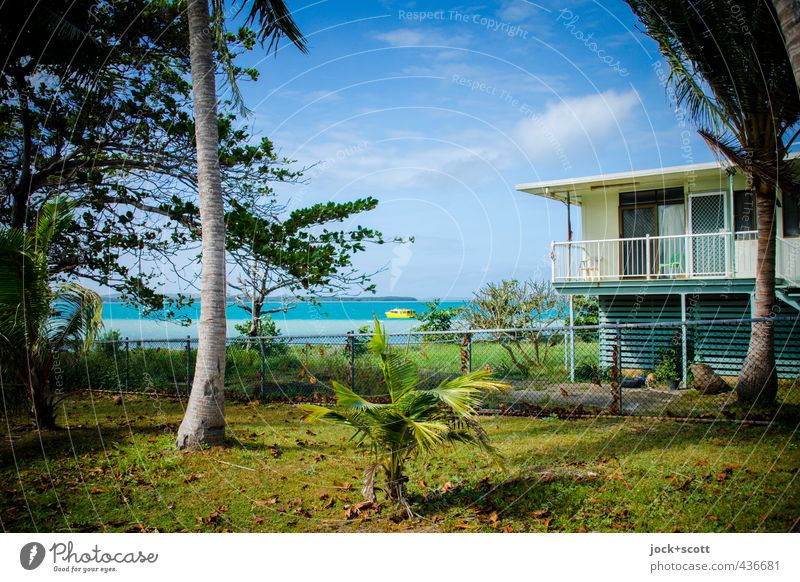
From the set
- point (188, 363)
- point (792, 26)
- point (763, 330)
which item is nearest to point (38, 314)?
point (188, 363)

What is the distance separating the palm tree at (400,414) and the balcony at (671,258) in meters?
7.01

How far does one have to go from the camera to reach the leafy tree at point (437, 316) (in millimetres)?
11008

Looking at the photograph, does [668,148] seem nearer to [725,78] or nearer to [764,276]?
[725,78]

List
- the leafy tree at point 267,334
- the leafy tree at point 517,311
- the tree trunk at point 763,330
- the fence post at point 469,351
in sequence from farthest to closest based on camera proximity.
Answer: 1. the leafy tree at point 517,311
2. the leafy tree at point 267,334
3. the fence post at point 469,351
4. the tree trunk at point 763,330

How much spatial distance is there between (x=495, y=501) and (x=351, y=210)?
17.4 feet

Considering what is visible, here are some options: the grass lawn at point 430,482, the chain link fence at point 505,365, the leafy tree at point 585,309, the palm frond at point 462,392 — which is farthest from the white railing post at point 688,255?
the palm frond at point 462,392

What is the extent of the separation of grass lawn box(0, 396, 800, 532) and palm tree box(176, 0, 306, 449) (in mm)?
313

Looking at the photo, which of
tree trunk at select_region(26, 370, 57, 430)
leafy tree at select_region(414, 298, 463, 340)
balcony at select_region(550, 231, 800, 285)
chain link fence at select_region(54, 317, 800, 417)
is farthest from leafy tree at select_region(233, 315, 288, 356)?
balcony at select_region(550, 231, 800, 285)

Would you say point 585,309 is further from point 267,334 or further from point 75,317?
point 75,317

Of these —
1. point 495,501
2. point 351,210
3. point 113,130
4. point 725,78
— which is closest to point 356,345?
point 351,210

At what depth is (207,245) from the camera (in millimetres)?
6035

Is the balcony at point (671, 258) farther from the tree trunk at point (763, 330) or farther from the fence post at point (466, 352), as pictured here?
the fence post at point (466, 352)

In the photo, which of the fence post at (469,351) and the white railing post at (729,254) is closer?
the fence post at (469,351)

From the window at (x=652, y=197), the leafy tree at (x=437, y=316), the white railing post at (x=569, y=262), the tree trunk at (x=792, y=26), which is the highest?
the window at (x=652, y=197)
